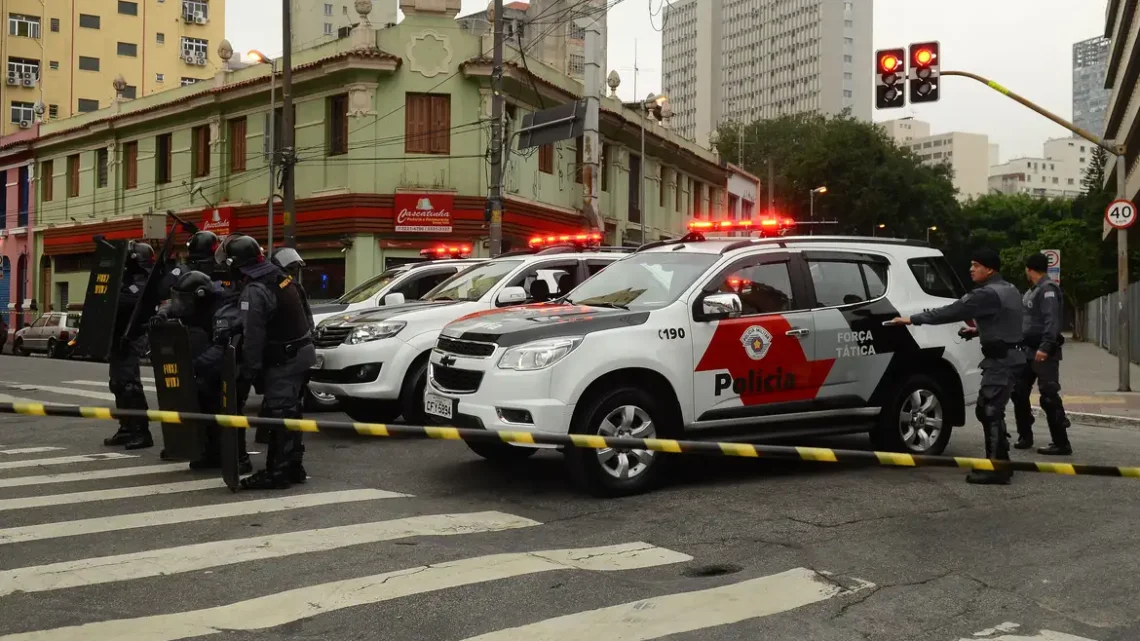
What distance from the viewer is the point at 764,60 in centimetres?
15175

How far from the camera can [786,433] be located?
814 cm

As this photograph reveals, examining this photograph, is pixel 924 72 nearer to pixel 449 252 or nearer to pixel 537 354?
pixel 449 252

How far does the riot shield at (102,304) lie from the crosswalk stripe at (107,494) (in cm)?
177

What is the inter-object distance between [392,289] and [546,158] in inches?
813

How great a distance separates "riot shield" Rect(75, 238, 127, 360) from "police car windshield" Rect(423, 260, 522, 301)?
3354 mm

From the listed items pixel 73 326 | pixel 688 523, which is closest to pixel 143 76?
pixel 73 326

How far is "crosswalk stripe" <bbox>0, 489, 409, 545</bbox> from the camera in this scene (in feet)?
20.9

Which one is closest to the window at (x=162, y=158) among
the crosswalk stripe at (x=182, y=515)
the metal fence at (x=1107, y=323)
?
the metal fence at (x=1107, y=323)

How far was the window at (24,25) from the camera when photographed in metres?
64.8

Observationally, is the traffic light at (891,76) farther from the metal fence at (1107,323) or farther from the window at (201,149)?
the window at (201,149)

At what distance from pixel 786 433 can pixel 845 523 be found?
142 centimetres

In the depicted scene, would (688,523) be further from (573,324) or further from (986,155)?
(986,155)

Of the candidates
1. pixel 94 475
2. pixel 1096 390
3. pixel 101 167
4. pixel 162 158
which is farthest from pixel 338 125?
pixel 94 475

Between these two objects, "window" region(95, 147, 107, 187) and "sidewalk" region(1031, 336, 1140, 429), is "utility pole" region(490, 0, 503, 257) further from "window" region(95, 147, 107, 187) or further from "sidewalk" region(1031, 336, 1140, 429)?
"window" region(95, 147, 107, 187)
